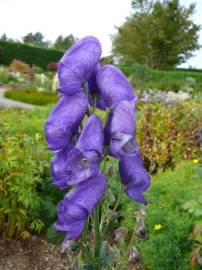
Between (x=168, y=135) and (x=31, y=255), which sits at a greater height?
(x=168, y=135)

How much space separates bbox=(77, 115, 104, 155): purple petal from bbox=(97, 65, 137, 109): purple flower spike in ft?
0.26

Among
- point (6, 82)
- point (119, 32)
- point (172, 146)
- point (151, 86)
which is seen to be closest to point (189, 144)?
point (172, 146)

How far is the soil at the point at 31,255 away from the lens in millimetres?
4102

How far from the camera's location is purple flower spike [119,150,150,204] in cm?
148

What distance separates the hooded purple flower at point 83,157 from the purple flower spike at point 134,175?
122 mm

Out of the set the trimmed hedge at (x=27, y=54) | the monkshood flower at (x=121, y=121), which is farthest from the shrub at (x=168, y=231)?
the trimmed hedge at (x=27, y=54)

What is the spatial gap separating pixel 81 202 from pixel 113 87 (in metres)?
0.34

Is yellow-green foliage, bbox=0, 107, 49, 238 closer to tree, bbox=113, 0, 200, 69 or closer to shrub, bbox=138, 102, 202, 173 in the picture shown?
shrub, bbox=138, 102, 202, 173

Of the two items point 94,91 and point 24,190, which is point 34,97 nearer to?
point 24,190

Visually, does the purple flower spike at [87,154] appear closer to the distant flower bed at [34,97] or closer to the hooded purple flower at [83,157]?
the hooded purple flower at [83,157]

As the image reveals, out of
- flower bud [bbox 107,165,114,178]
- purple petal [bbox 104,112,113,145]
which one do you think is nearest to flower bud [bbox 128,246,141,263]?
flower bud [bbox 107,165,114,178]

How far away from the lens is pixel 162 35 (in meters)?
37.0

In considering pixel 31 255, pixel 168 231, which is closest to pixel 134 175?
pixel 168 231

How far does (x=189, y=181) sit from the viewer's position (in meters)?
4.54
